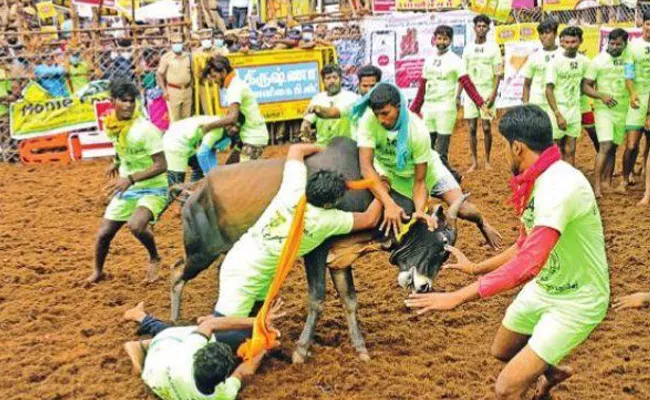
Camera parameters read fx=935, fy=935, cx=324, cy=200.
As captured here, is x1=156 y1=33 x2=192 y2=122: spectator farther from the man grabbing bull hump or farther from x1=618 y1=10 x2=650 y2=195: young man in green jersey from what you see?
the man grabbing bull hump

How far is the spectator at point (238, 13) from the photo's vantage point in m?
22.5

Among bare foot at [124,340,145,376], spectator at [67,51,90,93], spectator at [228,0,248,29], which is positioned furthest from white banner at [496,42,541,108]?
bare foot at [124,340,145,376]

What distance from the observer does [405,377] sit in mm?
6348

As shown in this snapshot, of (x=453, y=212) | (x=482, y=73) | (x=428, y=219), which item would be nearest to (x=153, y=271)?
(x=428, y=219)

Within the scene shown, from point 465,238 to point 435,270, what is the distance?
Result: 3287 mm

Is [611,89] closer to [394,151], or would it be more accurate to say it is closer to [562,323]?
[394,151]

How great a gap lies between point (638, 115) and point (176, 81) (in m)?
7.45

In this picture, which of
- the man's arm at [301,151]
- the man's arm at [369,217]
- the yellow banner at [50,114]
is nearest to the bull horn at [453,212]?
the man's arm at [369,217]

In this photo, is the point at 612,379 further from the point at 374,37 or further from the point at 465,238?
the point at 374,37

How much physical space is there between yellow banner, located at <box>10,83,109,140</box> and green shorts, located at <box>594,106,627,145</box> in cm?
810

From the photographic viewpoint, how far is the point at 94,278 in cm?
866

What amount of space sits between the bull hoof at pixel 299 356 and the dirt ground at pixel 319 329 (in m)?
0.06

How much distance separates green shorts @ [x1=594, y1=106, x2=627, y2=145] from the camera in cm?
1109

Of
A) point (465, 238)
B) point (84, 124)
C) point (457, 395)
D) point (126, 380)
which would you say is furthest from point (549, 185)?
point (84, 124)
